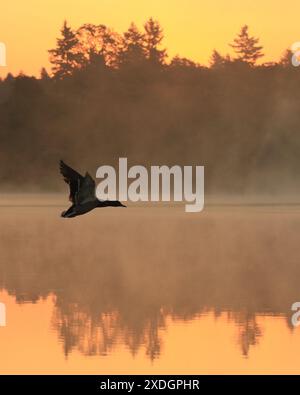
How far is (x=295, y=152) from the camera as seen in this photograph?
89125 millimetres

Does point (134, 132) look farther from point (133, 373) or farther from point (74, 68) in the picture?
point (133, 373)

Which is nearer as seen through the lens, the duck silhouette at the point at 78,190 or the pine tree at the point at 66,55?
the duck silhouette at the point at 78,190

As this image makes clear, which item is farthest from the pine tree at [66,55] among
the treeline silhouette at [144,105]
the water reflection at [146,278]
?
the water reflection at [146,278]

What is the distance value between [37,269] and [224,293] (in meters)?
5.13

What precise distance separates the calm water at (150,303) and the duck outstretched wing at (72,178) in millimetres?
1776

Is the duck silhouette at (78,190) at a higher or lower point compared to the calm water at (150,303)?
higher

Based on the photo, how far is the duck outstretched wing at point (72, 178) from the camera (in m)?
17.2

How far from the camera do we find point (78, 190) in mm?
17938

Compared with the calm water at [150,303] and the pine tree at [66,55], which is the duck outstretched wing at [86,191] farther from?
the pine tree at [66,55]

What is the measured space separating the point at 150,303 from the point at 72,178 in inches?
102

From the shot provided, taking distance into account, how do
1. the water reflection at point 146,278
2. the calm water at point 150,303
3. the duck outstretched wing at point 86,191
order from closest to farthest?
the calm water at point 150,303 → the water reflection at point 146,278 → the duck outstretched wing at point 86,191

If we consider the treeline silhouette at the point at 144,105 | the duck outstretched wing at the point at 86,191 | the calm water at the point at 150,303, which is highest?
the treeline silhouette at the point at 144,105

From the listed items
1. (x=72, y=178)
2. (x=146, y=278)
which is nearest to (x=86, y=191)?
(x=72, y=178)

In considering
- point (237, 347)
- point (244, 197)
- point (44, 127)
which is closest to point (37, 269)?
point (237, 347)
